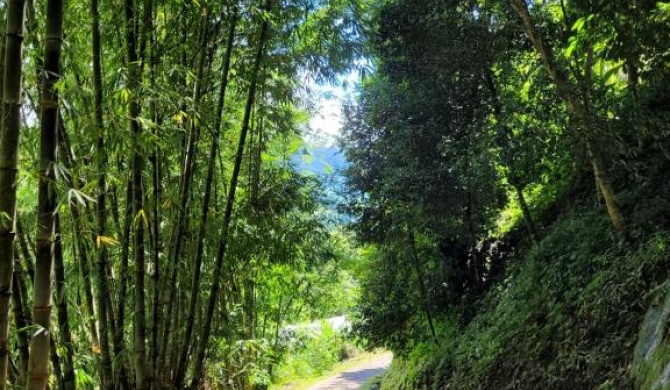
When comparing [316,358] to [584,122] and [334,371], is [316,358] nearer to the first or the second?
[334,371]

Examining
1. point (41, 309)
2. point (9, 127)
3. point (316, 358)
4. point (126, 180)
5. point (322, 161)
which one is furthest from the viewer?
point (316, 358)

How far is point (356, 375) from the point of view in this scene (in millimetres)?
12914

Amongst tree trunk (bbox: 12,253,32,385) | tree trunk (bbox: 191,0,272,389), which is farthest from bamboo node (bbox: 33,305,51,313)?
tree trunk (bbox: 191,0,272,389)

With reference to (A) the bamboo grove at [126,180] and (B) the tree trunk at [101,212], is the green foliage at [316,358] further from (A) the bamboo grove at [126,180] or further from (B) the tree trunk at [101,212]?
(B) the tree trunk at [101,212]

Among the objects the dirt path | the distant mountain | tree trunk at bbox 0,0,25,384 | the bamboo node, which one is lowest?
the dirt path

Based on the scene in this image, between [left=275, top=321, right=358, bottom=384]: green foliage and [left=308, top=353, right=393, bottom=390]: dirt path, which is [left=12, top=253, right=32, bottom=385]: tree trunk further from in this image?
[left=308, top=353, right=393, bottom=390]: dirt path

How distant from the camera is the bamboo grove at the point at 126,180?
1323 mm

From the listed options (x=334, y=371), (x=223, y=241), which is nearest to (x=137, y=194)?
(x=223, y=241)

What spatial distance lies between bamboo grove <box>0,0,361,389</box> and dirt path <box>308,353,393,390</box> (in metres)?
8.27

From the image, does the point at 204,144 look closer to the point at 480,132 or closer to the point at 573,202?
the point at 480,132

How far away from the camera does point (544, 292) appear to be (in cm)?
429

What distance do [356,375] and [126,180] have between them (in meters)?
11.7

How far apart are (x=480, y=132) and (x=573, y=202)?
1206 millimetres

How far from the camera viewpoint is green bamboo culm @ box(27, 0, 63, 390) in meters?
1.29
